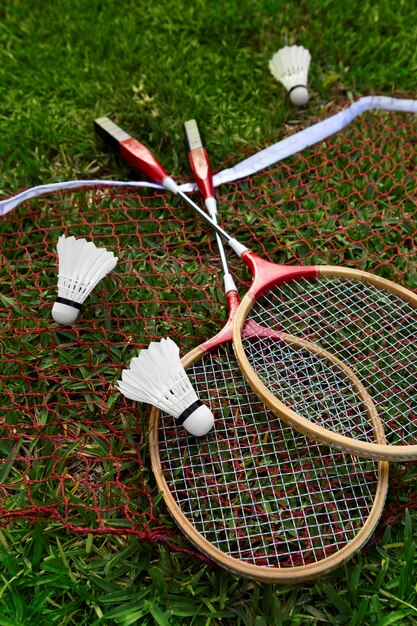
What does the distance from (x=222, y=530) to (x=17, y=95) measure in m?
2.19

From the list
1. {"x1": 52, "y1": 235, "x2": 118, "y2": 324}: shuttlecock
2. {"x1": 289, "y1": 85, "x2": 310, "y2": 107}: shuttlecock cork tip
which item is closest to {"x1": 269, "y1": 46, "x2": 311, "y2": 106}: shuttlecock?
{"x1": 289, "y1": 85, "x2": 310, "y2": 107}: shuttlecock cork tip

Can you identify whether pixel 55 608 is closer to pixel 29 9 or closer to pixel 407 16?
pixel 29 9

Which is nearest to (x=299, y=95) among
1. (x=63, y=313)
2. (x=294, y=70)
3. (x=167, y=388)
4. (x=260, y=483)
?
(x=294, y=70)

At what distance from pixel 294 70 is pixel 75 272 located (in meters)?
1.47

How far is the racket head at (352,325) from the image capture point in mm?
1991

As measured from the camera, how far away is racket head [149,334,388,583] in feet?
A: 5.80

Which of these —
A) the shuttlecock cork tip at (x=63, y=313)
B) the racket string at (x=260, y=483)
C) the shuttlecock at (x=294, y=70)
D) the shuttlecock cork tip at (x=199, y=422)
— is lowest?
the racket string at (x=260, y=483)

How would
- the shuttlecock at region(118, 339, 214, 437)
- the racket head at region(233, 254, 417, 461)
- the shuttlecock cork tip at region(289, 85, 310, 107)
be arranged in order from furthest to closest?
the shuttlecock cork tip at region(289, 85, 310, 107), the racket head at region(233, 254, 417, 461), the shuttlecock at region(118, 339, 214, 437)

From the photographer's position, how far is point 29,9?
323cm

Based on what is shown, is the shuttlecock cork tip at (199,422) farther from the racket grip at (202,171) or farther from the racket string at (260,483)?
the racket grip at (202,171)

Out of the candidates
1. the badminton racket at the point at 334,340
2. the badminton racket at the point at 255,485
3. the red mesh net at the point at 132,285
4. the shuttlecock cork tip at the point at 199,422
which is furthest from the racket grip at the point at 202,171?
the shuttlecock cork tip at the point at 199,422

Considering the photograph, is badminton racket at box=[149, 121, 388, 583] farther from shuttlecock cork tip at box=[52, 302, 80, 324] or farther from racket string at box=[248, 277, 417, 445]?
shuttlecock cork tip at box=[52, 302, 80, 324]

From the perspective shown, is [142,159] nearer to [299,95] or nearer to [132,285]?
[132,285]

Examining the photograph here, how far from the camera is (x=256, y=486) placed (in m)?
1.91
